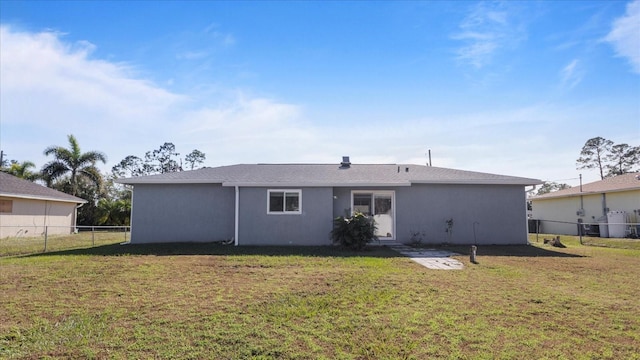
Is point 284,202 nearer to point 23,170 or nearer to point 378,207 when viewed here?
point 378,207

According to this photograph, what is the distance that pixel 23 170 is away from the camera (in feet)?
90.6

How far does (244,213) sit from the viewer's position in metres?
13.1

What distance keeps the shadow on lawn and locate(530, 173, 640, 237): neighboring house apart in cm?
668

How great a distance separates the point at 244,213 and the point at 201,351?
9.43 metres

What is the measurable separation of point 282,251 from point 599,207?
20.4 metres

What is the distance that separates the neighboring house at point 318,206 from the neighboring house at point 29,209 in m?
7.00

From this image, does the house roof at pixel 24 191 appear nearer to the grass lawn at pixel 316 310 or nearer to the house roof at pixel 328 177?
the house roof at pixel 328 177

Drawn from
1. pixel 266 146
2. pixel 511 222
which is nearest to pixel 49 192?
pixel 266 146

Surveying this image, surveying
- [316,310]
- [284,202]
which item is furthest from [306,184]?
[316,310]

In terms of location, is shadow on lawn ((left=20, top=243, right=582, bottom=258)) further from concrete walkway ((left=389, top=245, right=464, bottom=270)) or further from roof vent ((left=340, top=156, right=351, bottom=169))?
roof vent ((left=340, top=156, right=351, bottom=169))

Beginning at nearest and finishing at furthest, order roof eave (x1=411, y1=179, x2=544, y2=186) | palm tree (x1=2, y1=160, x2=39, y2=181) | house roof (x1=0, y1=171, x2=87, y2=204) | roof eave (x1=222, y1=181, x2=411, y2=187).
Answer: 1. roof eave (x1=222, y1=181, x2=411, y2=187)
2. roof eave (x1=411, y1=179, x2=544, y2=186)
3. house roof (x1=0, y1=171, x2=87, y2=204)
4. palm tree (x1=2, y1=160, x2=39, y2=181)

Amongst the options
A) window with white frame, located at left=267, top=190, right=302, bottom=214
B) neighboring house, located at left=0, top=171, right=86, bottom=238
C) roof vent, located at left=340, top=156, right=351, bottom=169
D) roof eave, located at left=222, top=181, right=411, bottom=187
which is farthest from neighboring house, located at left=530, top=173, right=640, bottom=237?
neighboring house, located at left=0, top=171, right=86, bottom=238

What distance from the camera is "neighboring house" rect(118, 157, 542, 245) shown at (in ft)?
42.8

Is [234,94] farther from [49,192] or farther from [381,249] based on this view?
[49,192]
